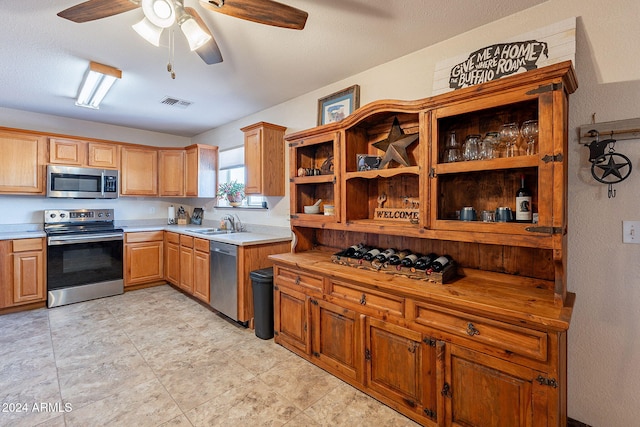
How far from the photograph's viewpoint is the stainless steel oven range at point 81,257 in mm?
3699

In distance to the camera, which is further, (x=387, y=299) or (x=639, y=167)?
(x=387, y=299)

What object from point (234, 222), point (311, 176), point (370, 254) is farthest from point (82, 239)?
point (370, 254)

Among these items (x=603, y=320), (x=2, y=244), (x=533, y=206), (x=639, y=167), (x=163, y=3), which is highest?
(x=163, y=3)

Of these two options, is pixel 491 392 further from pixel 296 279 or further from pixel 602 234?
pixel 296 279

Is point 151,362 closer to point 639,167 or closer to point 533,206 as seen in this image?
point 533,206

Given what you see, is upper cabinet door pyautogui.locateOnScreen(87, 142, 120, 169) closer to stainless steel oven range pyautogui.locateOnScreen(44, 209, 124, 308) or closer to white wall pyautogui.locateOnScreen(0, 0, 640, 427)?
stainless steel oven range pyautogui.locateOnScreen(44, 209, 124, 308)

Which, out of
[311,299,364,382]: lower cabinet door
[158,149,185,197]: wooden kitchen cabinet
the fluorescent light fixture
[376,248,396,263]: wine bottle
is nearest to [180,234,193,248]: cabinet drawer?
[158,149,185,197]: wooden kitchen cabinet

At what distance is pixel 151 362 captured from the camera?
246 centimetres

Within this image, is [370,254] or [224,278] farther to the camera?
[224,278]

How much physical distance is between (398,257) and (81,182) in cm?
441

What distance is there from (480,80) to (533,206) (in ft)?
2.96

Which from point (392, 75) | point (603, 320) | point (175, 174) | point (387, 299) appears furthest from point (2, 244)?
point (603, 320)

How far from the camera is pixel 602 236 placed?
167 centimetres

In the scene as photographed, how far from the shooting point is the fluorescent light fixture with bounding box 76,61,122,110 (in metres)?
2.65
